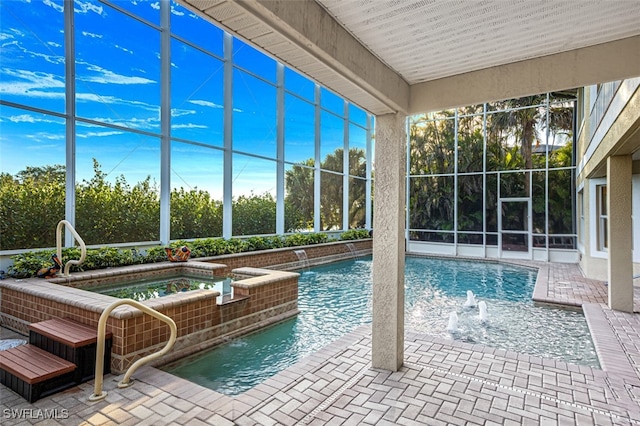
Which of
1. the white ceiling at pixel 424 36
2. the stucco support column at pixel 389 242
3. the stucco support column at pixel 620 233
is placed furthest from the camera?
the stucco support column at pixel 620 233

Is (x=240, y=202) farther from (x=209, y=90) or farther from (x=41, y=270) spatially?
(x=41, y=270)

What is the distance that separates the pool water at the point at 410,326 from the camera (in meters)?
3.67

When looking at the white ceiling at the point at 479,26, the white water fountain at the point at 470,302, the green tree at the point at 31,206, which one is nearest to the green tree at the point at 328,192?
the green tree at the point at 31,206

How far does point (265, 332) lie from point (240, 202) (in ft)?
22.9

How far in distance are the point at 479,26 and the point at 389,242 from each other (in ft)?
5.96

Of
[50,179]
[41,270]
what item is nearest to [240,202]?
[50,179]

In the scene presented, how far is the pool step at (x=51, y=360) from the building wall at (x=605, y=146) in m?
5.51

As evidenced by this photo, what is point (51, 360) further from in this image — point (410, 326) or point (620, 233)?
point (620, 233)

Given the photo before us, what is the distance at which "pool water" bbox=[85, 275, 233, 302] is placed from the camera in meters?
4.76

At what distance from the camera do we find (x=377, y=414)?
2516 millimetres

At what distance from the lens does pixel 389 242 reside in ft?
10.6

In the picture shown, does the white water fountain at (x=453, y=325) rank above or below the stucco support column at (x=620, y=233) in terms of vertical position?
below

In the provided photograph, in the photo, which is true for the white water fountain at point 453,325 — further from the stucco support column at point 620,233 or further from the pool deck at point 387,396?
the stucco support column at point 620,233

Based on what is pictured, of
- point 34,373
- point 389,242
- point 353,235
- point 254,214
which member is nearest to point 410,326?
point 389,242
